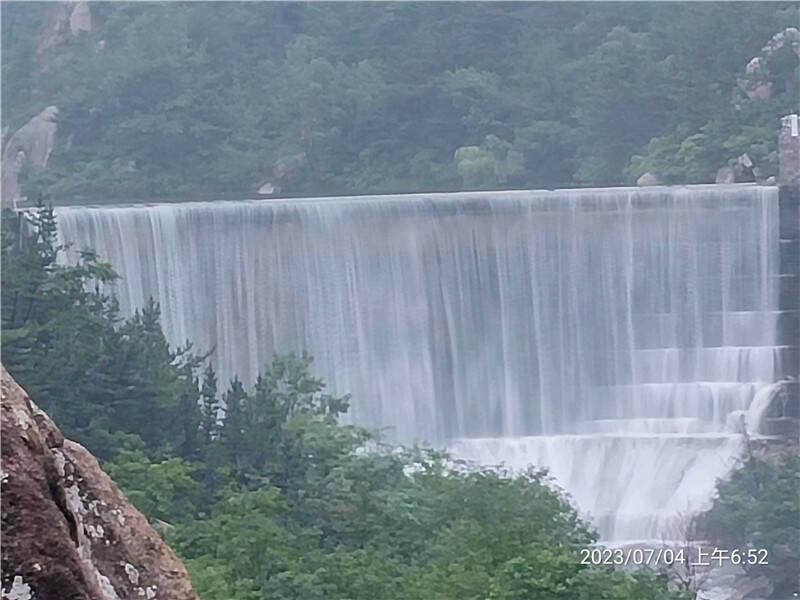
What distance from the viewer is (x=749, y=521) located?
4.98m

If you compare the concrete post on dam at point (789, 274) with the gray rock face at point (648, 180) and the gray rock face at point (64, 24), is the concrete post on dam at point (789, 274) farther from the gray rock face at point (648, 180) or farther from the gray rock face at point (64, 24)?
the gray rock face at point (64, 24)

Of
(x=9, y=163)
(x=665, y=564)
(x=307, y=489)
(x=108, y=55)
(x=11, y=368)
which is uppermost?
(x=108, y=55)

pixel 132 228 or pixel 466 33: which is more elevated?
pixel 466 33

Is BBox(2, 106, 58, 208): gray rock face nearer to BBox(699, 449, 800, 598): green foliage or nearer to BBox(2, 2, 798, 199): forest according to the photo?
BBox(2, 2, 798, 199): forest

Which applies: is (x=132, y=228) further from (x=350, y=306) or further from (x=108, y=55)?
(x=108, y=55)

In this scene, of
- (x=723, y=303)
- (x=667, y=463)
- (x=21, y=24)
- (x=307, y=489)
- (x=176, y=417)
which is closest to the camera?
(x=307, y=489)

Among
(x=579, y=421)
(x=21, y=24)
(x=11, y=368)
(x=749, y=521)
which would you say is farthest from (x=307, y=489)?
(x=21, y=24)

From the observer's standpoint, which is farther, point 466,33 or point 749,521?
point 466,33

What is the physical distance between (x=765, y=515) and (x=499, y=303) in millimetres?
1761

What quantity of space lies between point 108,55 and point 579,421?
316 cm

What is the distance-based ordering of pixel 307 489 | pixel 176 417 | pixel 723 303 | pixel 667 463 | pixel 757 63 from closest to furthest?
1. pixel 307 489
2. pixel 176 417
3. pixel 667 463
4. pixel 723 303
5. pixel 757 63

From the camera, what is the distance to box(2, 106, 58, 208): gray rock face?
7.16 m
